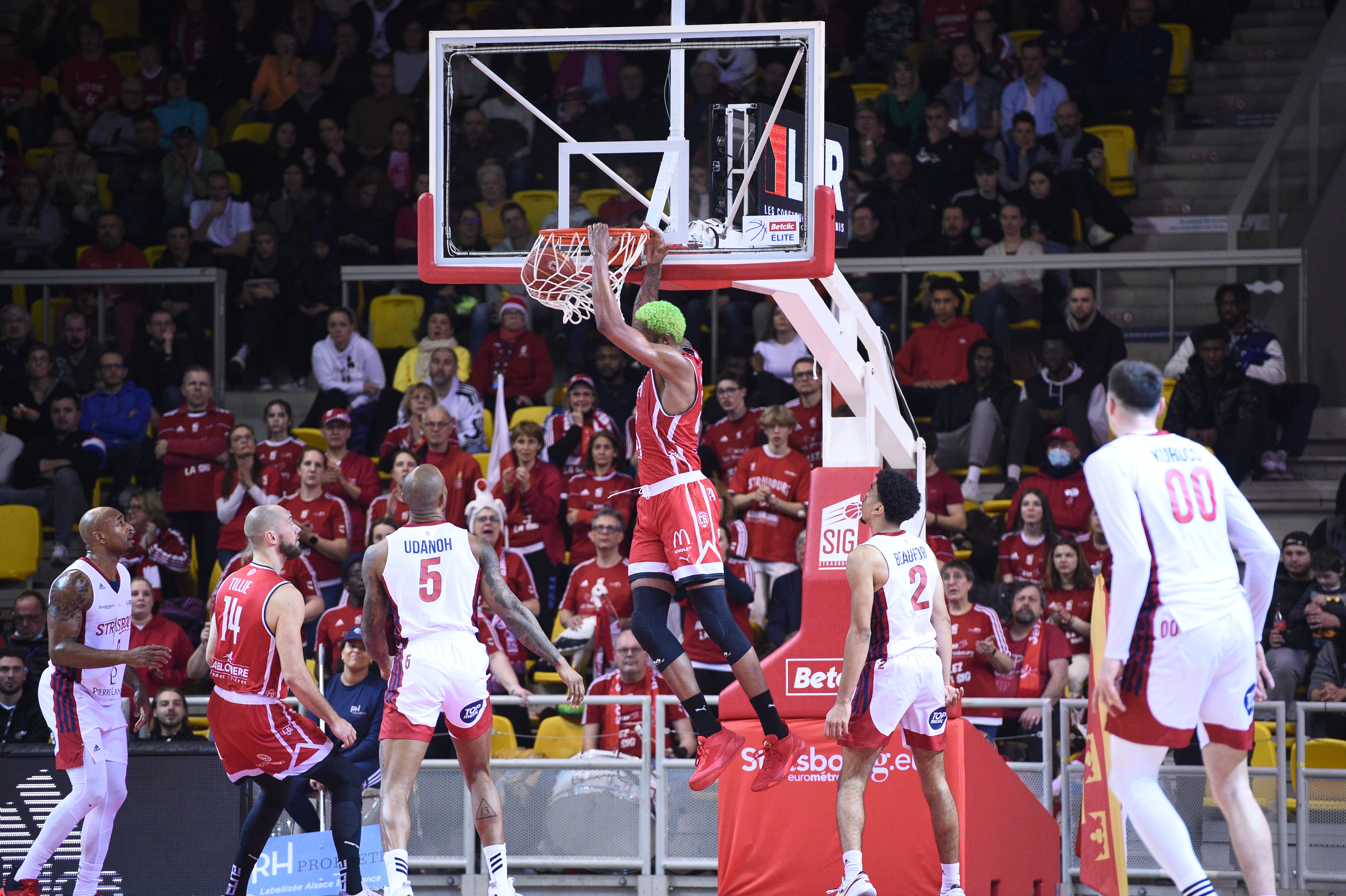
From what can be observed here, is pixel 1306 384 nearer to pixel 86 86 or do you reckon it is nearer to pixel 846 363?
pixel 846 363

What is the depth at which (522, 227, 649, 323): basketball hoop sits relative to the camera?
7551 mm

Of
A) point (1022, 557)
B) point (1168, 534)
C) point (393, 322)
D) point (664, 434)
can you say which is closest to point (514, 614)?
point (664, 434)

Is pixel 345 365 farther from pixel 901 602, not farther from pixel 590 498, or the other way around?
pixel 901 602

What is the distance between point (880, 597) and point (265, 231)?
32.1 feet

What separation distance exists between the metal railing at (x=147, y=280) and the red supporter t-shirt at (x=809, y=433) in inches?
229

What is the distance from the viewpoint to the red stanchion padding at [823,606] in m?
9.06

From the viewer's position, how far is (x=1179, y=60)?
54.7 ft

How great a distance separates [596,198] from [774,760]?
9154mm

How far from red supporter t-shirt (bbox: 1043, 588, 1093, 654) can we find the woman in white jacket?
6.45 m

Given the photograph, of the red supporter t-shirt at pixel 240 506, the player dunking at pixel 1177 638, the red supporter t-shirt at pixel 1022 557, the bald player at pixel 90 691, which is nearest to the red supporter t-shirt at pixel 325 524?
the red supporter t-shirt at pixel 240 506

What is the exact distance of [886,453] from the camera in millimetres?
9719

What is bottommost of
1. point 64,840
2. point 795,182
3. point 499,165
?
point 64,840

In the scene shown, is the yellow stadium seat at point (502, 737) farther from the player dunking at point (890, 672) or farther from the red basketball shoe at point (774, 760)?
the player dunking at point (890, 672)

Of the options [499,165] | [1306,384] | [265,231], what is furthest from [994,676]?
[265,231]
